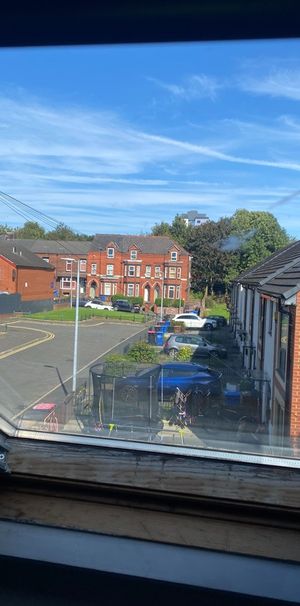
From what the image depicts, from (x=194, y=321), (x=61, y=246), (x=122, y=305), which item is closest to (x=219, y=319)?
(x=194, y=321)

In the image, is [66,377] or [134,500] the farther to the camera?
[66,377]

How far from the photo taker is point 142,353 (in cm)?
240

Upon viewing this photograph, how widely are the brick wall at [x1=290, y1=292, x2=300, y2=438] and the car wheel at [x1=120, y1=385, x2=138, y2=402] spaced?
594 millimetres

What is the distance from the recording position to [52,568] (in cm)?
132

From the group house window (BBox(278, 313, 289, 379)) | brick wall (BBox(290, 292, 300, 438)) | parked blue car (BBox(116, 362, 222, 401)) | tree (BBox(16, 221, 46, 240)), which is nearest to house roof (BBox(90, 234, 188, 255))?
tree (BBox(16, 221, 46, 240))

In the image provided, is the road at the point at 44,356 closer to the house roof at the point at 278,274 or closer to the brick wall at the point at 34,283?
the brick wall at the point at 34,283

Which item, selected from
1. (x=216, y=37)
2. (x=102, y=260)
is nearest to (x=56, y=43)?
(x=216, y=37)

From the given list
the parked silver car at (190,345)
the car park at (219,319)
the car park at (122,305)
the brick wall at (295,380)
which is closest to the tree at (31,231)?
the car park at (122,305)

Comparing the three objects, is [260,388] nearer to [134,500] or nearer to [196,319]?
[196,319]

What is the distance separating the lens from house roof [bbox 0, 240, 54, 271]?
2379mm

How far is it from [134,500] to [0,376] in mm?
715

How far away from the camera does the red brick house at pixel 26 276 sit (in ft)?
7.71

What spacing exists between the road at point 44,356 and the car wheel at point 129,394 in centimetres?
23

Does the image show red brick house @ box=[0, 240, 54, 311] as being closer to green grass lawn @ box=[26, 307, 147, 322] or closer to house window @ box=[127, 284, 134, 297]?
green grass lawn @ box=[26, 307, 147, 322]
